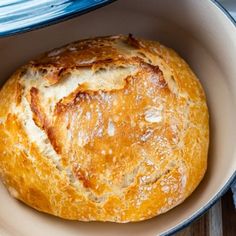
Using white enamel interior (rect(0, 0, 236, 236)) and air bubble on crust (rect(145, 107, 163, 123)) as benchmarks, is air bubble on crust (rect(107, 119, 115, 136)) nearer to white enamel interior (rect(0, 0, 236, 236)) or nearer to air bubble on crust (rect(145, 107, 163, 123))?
air bubble on crust (rect(145, 107, 163, 123))

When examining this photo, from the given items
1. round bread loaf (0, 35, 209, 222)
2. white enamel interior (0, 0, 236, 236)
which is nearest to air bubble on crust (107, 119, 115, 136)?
round bread loaf (0, 35, 209, 222)

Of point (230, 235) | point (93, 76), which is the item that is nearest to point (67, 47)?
point (93, 76)

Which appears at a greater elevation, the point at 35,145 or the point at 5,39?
the point at 5,39

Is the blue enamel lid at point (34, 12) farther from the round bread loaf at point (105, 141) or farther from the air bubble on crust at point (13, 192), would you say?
the air bubble on crust at point (13, 192)

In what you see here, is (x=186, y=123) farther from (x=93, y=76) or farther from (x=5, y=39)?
(x=5, y=39)

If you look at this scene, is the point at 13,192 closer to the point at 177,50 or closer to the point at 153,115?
the point at 153,115
